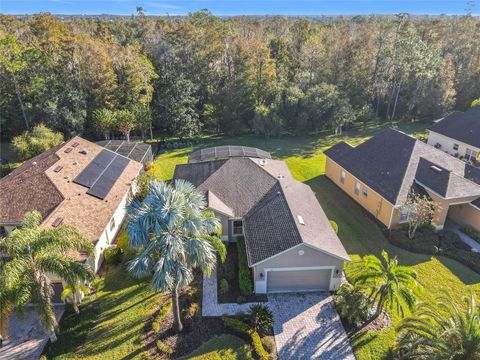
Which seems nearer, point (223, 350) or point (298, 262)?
point (223, 350)

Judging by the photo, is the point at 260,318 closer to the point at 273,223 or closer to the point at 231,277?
the point at 231,277

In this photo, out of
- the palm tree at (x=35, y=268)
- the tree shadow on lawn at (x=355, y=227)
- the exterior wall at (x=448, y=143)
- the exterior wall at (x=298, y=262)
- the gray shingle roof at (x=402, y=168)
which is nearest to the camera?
the palm tree at (x=35, y=268)

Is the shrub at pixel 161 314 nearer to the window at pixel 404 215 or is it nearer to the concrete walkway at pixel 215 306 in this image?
the concrete walkway at pixel 215 306

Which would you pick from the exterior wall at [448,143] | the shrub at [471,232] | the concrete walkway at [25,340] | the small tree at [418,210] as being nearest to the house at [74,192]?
the concrete walkway at [25,340]

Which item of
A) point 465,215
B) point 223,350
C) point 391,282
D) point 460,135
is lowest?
point 223,350

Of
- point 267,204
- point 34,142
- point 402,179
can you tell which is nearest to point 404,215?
point 402,179
